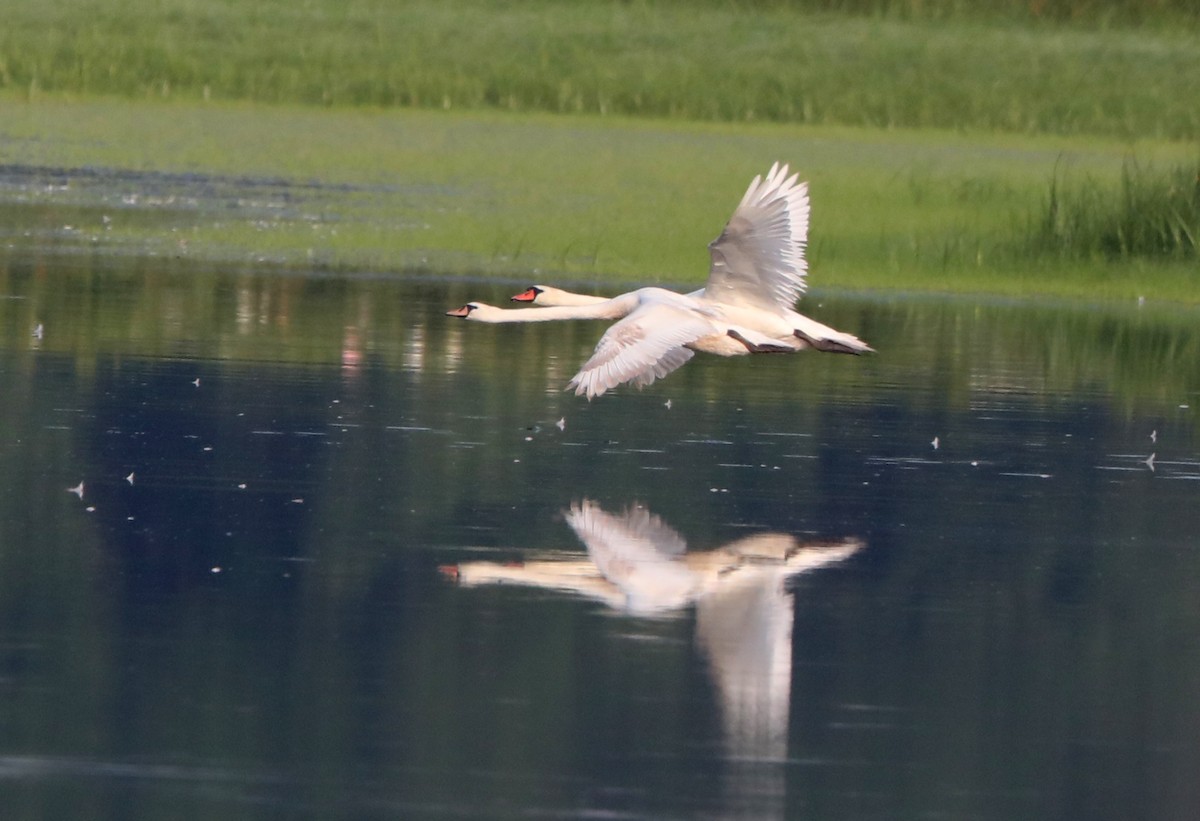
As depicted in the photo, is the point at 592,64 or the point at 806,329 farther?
the point at 592,64

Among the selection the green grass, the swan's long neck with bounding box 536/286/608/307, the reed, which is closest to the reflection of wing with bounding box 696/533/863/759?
the swan's long neck with bounding box 536/286/608/307

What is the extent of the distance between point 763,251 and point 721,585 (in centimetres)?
372

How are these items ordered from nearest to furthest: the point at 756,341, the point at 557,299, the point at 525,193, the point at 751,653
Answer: the point at 751,653 → the point at 756,341 → the point at 557,299 → the point at 525,193

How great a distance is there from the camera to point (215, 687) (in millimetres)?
7273

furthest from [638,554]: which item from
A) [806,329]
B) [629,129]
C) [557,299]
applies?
[629,129]

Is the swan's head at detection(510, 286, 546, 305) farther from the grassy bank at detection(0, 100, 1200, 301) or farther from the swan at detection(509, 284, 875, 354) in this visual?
the grassy bank at detection(0, 100, 1200, 301)

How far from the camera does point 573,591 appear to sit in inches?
343

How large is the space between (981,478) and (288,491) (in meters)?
3.24

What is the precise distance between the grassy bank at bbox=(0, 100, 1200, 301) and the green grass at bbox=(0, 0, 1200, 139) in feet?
3.92

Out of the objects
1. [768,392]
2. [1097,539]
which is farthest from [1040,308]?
[1097,539]

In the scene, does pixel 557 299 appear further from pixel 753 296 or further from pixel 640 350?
pixel 640 350

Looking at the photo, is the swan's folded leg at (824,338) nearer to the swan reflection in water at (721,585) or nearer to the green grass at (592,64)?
the swan reflection in water at (721,585)

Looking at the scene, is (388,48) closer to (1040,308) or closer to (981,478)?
(1040,308)

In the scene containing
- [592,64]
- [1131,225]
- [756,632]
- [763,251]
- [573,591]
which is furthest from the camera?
[592,64]
